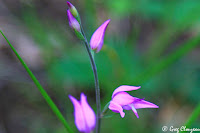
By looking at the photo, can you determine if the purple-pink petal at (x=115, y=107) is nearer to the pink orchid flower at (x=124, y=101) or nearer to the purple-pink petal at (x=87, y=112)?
the pink orchid flower at (x=124, y=101)

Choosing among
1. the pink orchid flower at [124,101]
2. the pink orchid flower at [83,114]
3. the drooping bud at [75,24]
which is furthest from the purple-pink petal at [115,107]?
the drooping bud at [75,24]

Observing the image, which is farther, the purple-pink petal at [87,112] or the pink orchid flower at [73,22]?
the pink orchid flower at [73,22]

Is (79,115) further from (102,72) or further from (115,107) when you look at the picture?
(102,72)

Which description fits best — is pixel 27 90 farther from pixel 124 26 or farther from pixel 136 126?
pixel 124 26

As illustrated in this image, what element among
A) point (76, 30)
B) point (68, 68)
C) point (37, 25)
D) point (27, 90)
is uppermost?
point (76, 30)

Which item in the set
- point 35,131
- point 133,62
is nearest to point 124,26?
point 133,62

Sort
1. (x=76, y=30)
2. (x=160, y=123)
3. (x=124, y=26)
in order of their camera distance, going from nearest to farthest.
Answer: (x=76, y=30) < (x=160, y=123) < (x=124, y=26)

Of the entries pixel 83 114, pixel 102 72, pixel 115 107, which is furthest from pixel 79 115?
pixel 102 72
